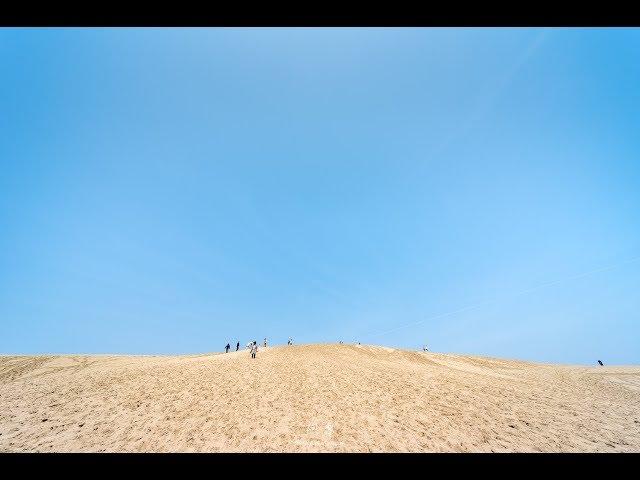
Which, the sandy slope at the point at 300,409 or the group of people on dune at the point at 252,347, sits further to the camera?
the group of people on dune at the point at 252,347

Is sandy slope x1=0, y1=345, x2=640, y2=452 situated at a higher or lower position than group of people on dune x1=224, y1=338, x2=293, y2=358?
→ lower

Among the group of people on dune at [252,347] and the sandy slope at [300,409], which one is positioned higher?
the group of people on dune at [252,347]

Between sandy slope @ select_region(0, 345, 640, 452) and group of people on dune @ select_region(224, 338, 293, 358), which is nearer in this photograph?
sandy slope @ select_region(0, 345, 640, 452)

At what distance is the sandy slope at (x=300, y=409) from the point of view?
48.0 feet

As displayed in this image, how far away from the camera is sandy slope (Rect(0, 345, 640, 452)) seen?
14.6 m

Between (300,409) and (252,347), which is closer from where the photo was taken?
(300,409)

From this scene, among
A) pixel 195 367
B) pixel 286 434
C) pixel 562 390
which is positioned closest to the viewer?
pixel 286 434

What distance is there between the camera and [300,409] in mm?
18172
